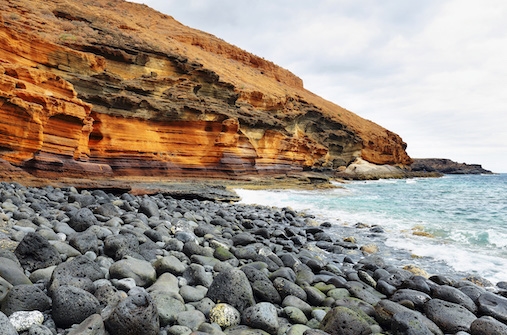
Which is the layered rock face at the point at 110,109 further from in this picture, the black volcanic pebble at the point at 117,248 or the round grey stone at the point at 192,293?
the round grey stone at the point at 192,293

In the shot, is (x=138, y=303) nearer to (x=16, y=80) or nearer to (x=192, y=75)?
(x=16, y=80)

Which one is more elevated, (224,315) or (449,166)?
(449,166)

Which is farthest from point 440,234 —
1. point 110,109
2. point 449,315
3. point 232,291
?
point 110,109

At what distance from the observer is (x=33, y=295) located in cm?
248

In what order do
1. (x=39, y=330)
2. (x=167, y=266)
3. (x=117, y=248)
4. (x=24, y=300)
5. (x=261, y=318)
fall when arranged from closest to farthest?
(x=39, y=330), (x=24, y=300), (x=261, y=318), (x=167, y=266), (x=117, y=248)

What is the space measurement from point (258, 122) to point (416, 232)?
738 inches

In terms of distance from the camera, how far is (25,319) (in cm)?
228

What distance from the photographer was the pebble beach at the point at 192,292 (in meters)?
2.41

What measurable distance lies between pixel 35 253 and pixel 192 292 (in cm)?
171

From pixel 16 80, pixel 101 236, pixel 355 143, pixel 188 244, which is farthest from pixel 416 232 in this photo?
pixel 355 143

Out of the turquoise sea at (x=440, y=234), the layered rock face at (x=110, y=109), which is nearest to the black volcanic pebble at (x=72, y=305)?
the turquoise sea at (x=440, y=234)

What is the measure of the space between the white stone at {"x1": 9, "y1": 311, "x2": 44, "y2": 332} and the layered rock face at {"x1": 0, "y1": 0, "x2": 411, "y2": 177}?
10773 millimetres

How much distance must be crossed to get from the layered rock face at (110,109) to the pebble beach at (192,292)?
8064 millimetres

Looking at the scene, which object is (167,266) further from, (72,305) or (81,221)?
(81,221)
